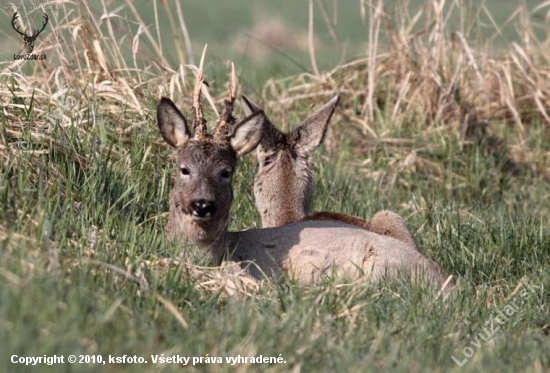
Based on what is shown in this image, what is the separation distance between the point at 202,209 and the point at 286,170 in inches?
70.9

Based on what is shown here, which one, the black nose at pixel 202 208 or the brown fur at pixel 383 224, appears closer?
the black nose at pixel 202 208

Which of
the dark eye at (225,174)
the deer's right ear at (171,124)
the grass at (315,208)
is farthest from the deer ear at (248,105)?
the dark eye at (225,174)

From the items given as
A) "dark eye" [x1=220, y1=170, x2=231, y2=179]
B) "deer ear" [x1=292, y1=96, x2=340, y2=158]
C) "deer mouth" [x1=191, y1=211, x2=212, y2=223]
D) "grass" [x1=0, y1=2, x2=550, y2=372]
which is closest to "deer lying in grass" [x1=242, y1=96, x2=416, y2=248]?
"deer ear" [x1=292, y1=96, x2=340, y2=158]

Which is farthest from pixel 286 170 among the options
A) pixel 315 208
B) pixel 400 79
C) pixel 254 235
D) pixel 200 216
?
pixel 400 79

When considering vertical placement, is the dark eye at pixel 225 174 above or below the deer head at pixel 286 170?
above

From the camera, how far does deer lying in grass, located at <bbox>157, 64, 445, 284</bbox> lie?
6453mm

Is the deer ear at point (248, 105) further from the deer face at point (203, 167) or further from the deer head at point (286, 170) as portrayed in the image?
the deer face at point (203, 167)

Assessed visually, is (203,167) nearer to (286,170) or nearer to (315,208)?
(286,170)

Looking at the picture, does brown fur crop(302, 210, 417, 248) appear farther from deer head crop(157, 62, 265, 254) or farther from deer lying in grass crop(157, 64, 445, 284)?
deer head crop(157, 62, 265, 254)

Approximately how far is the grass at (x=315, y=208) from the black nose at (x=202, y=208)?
29 cm

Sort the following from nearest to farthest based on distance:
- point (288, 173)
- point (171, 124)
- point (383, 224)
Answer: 1. point (171, 124)
2. point (383, 224)
3. point (288, 173)

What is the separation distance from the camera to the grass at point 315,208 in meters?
4.64

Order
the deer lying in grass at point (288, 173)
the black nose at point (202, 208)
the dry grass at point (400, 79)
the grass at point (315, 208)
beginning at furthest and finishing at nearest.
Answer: the dry grass at point (400, 79)
the deer lying in grass at point (288, 173)
the black nose at point (202, 208)
the grass at point (315, 208)

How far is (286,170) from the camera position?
26.0 feet
